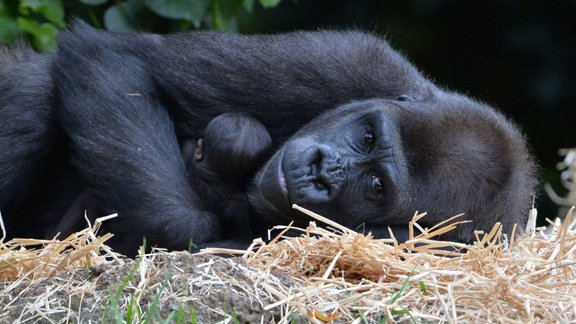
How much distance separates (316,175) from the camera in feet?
14.0

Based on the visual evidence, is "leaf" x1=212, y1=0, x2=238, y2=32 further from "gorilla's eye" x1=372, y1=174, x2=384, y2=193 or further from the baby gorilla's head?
"gorilla's eye" x1=372, y1=174, x2=384, y2=193

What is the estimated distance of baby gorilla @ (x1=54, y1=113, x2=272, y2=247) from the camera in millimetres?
4559

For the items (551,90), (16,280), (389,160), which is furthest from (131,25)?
(551,90)

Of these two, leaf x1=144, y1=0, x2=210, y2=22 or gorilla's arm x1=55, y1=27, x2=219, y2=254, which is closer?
gorilla's arm x1=55, y1=27, x2=219, y2=254

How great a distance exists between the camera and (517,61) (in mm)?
8125

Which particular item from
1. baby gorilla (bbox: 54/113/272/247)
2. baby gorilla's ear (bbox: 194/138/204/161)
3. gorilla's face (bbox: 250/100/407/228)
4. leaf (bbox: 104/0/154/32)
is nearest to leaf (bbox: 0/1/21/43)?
leaf (bbox: 104/0/154/32)

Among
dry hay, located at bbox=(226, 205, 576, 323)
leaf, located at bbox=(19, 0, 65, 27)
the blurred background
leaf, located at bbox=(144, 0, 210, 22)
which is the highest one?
dry hay, located at bbox=(226, 205, 576, 323)

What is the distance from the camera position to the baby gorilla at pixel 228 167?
456 centimetres

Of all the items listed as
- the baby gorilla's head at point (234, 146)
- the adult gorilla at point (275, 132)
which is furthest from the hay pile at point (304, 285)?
the baby gorilla's head at point (234, 146)

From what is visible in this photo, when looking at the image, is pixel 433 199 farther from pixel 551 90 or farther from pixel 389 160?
pixel 551 90

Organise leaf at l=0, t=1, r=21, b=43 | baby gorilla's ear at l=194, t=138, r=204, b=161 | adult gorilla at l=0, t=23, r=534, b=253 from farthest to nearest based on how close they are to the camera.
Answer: leaf at l=0, t=1, r=21, b=43 < baby gorilla's ear at l=194, t=138, r=204, b=161 < adult gorilla at l=0, t=23, r=534, b=253

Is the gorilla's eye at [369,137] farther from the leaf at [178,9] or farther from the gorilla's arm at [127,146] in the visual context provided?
the leaf at [178,9]

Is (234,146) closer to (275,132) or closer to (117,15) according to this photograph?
(275,132)

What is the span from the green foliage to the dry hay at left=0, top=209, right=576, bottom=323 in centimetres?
241
